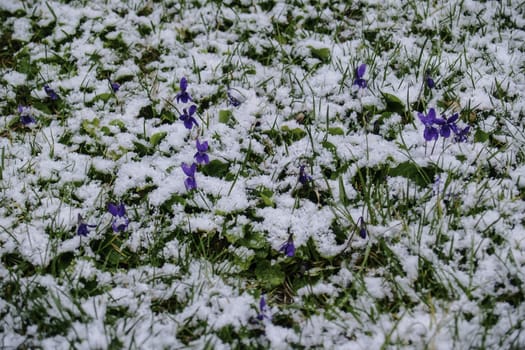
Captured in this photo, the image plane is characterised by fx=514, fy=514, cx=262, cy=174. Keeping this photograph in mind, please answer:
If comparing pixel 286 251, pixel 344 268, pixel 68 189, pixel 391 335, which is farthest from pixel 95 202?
pixel 391 335

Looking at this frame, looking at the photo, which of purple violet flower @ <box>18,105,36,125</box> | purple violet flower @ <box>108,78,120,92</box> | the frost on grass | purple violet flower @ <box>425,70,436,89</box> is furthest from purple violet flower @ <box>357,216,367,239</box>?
purple violet flower @ <box>18,105,36,125</box>

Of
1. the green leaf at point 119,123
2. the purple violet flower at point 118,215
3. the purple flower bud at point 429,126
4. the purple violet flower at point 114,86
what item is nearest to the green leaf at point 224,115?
the green leaf at point 119,123

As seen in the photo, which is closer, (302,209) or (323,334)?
(323,334)

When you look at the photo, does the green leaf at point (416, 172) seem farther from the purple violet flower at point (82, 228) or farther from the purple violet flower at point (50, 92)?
the purple violet flower at point (50, 92)

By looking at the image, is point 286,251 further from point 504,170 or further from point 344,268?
point 504,170

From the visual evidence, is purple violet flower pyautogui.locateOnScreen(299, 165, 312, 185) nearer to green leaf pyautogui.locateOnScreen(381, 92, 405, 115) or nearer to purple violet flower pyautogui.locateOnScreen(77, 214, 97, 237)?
green leaf pyautogui.locateOnScreen(381, 92, 405, 115)
